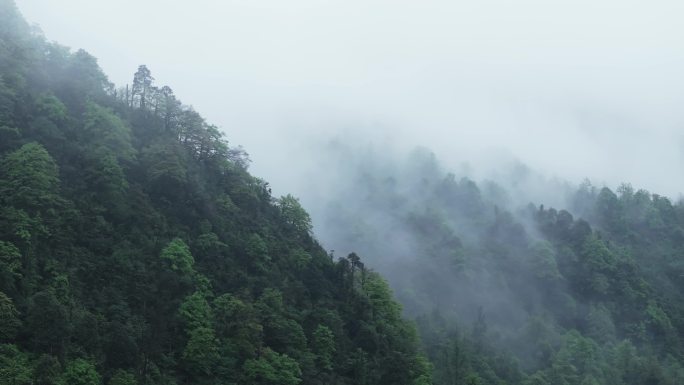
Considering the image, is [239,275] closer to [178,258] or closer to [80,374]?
[178,258]

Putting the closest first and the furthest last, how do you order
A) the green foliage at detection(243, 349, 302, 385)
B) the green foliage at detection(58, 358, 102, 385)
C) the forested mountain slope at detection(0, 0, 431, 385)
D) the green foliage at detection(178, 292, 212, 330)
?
the green foliage at detection(58, 358, 102, 385)
the forested mountain slope at detection(0, 0, 431, 385)
the green foliage at detection(243, 349, 302, 385)
the green foliage at detection(178, 292, 212, 330)

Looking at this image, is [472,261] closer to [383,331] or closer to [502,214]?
[502,214]

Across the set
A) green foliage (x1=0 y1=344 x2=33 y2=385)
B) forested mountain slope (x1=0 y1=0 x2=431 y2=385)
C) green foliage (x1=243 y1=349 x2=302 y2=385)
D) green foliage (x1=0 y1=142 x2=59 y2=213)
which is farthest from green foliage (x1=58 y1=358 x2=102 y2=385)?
green foliage (x1=0 y1=142 x2=59 y2=213)

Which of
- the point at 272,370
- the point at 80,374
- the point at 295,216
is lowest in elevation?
the point at 80,374

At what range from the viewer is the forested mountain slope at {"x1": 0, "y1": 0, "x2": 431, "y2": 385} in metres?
55.2

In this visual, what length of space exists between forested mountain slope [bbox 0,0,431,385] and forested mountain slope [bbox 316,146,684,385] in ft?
50.3

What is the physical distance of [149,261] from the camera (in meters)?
66.1

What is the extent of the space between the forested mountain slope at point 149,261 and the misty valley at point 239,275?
19 cm

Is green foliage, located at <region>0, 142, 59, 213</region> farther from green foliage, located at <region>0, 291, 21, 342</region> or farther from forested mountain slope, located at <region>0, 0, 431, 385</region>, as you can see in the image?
green foliage, located at <region>0, 291, 21, 342</region>

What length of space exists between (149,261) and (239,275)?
10.3m

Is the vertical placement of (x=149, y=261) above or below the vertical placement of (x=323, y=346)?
above

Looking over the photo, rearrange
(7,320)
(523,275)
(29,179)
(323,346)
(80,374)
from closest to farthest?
(7,320)
(80,374)
(29,179)
(323,346)
(523,275)

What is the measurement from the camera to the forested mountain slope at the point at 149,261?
2174 inches

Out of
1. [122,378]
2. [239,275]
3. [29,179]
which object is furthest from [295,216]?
[122,378]
